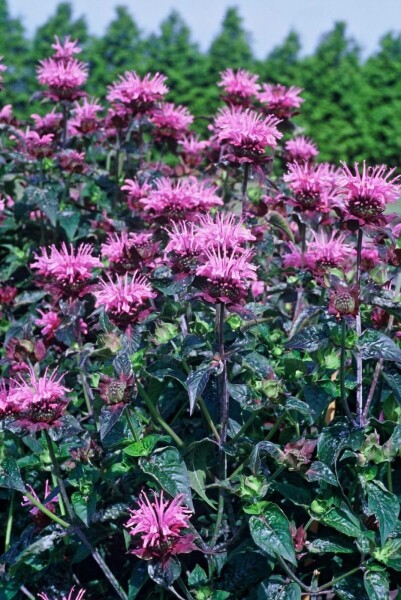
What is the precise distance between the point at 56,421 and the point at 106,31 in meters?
11.6

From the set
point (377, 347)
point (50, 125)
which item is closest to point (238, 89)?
point (50, 125)

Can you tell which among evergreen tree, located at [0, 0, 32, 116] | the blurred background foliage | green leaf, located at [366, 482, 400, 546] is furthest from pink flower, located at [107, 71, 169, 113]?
evergreen tree, located at [0, 0, 32, 116]

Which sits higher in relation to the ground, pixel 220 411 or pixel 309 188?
pixel 309 188

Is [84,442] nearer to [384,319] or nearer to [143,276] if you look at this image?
[143,276]

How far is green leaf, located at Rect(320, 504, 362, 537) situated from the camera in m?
1.72

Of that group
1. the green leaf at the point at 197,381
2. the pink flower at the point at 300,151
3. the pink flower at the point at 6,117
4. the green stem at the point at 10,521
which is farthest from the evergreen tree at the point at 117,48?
the green leaf at the point at 197,381

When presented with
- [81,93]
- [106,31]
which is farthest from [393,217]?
[106,31]

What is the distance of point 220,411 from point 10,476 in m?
0.45

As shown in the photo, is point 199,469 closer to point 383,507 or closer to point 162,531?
point 162,531

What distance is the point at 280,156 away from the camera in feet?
9.47

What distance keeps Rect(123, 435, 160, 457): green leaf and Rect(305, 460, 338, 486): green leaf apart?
0.30 meters

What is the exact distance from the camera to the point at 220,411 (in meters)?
1.91

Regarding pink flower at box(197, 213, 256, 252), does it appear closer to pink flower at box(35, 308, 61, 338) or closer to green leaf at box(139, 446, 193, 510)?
green leaf at box(139, 446, 193, 510)

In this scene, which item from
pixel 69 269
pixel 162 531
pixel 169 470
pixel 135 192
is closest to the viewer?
pixel 162 531
